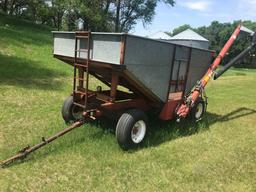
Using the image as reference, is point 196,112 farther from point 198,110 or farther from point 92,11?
point 92,11

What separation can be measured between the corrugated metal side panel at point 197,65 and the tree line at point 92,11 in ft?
89.7

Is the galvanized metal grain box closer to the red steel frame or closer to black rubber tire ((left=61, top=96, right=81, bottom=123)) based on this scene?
the red steel frame

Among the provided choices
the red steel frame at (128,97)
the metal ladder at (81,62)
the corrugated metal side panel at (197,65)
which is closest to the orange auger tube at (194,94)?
the red steel frame at (128,97)

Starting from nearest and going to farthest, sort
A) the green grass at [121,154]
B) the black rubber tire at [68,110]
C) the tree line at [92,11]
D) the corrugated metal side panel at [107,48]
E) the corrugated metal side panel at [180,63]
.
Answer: the green grass at [121,154]
the corrugated metal side panel at [107,48]
the corrugated metal side panel at [180,63]
the black rubber tire at [68,110]
the tree line at [92,11]

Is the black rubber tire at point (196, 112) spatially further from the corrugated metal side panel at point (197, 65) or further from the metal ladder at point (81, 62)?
the metal ladder at point (81, 62)

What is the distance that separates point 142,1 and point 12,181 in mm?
41385

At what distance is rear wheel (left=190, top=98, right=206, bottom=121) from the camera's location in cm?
717

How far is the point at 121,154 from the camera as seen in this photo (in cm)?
533

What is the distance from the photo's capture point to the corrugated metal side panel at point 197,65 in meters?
6.73

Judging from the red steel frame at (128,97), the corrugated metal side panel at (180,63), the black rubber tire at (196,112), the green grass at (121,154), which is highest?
the corrugated metal side panel at (180,63)

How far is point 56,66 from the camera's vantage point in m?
13.3

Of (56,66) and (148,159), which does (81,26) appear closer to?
(56,66)

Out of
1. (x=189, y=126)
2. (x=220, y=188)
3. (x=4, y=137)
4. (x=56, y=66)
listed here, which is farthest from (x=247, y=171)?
(x=56, y=66)

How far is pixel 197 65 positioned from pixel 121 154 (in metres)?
2.73
